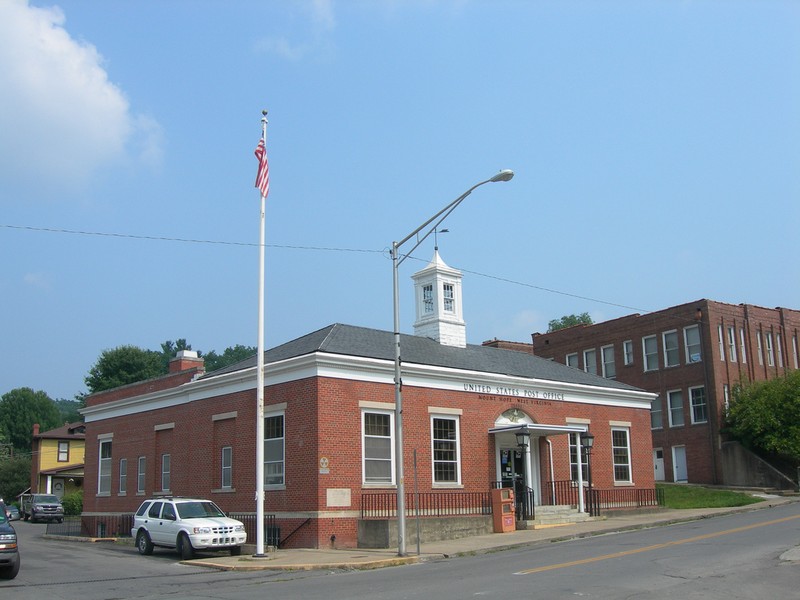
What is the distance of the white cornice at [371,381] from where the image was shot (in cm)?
2695

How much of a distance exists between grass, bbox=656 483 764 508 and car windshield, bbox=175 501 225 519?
69.7 ft

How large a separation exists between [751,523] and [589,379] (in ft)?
38.2

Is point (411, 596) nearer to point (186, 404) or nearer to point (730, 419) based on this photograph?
point (186, 404)

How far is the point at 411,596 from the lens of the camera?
1398 centimetres

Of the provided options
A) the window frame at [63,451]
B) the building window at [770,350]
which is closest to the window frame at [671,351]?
the building window at [770,350]

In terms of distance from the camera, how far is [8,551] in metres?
18.0

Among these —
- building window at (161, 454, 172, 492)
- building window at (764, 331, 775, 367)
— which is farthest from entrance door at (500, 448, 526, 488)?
building window at (764, 331, 775, 367)

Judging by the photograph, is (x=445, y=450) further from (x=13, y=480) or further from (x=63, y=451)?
(x=13, y=480)

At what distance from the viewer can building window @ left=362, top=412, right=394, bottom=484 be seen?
27.4m

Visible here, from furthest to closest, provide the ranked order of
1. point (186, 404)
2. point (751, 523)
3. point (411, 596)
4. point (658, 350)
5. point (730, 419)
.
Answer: point (658, 350), point (730, 419), point (186, 404), point (751, 523), point (411, 596)

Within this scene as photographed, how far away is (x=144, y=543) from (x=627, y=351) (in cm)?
3653

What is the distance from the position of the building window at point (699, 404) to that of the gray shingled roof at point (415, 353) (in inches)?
561

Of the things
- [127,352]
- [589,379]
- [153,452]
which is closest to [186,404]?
[153,452]

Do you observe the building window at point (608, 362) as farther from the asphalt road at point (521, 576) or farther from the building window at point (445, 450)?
the asphalt road at point (521, 576)
